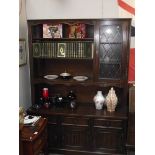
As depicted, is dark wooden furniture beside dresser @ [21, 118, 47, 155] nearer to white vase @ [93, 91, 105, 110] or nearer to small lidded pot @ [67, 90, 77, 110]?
small lidded pot @ [67, 90, 77, 110]

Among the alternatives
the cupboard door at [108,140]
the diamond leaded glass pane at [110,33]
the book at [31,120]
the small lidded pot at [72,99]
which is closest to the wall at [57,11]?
the diamond leaded glass pane at [110,33]

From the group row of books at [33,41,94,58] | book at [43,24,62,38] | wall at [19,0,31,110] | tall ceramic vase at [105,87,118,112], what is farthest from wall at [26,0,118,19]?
tall ceramic vase at [105,87,118,112]

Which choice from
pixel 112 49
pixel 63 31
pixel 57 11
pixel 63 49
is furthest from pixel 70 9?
pixel 112 49

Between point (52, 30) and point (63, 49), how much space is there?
32 centimetres

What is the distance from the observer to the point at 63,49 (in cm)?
314

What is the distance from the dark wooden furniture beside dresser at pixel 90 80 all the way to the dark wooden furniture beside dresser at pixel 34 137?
376mm

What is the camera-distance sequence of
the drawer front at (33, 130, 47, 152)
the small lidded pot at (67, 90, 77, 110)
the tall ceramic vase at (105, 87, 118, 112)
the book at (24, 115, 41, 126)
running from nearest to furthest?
the drawer front at (33, 130, 47, 152)
the book at (24, 115, 41, 126)
the tall ceramic vase at (105, 87, 118, 112)
the small lidded pot at (67, 90, 77, 110)

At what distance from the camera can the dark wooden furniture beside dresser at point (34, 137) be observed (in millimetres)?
2338

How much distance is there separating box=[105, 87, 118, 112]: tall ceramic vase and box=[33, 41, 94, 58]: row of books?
60 cm

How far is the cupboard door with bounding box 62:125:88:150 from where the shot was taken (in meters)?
3.05

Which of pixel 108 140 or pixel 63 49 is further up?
pixel 63 49

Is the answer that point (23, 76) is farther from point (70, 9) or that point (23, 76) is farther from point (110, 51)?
point (110, 51)

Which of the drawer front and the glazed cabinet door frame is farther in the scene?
the glazed cabinet door frame

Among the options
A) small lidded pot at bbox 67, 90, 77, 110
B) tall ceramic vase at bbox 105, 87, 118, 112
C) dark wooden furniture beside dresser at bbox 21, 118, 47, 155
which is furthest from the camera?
small lidded pot at bbox 67, 90, 77, 110
